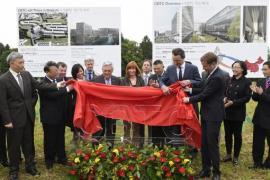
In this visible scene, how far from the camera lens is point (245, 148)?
7.88m

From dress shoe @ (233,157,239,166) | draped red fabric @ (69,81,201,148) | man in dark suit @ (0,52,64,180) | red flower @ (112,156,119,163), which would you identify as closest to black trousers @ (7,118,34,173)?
man in dark suit @ (0,52,64,180)

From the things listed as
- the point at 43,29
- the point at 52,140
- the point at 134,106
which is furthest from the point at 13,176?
the point at 43,29

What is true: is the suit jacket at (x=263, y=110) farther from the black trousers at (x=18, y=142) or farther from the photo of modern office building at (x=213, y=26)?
the black trousers at (x=18, y=142)

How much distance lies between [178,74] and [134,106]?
0.96 metres

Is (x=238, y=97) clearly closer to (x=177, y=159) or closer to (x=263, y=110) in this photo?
(x=263, y=110)

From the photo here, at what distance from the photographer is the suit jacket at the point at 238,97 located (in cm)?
628

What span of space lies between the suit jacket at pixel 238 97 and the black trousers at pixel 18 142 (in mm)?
3418

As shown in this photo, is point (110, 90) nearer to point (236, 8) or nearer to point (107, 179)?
point (107, 179)

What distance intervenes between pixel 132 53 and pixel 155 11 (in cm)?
2799

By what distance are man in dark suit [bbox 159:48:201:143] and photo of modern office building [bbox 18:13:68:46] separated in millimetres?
4440

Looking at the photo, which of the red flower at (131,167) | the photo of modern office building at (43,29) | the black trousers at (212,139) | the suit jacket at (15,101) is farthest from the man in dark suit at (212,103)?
the photo of modern office building at (43,29)

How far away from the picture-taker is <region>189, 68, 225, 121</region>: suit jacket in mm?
5344

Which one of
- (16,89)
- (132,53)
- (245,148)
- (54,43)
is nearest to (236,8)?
(245,148)

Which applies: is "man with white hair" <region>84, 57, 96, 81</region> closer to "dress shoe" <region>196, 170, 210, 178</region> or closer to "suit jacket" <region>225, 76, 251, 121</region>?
"suit jacket" <region>225, 76, 251, 121</region>
